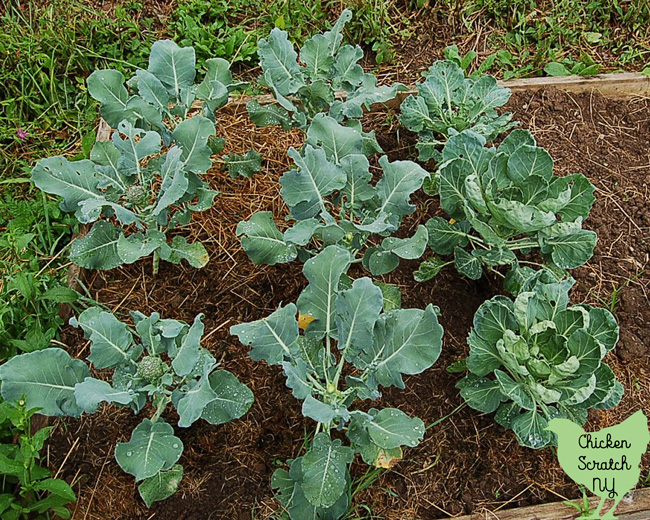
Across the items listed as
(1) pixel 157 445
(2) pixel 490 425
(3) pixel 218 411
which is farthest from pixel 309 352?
(2) pixel 490 425

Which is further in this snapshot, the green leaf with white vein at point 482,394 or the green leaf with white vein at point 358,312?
the green leaf with white vein at point 482,394

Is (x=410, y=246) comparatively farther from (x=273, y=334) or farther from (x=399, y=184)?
(x=273, y=334)

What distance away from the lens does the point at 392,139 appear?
2.98 meters

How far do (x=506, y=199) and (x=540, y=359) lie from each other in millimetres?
585

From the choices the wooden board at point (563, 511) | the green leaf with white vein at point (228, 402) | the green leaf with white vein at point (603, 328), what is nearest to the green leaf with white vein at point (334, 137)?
the green leaf with white vein at point (228, 402)

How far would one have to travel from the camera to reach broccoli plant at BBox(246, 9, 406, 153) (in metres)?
2.56

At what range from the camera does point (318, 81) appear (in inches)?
99.9

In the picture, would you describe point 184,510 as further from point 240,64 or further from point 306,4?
point 306,4

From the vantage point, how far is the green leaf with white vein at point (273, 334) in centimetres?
194

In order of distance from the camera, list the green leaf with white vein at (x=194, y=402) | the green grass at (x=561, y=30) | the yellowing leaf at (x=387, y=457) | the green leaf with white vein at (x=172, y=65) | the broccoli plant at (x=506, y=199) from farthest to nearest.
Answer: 1. the green grass at (x=561, y=30)
2. the green leaf with white vein at (x=172, y=65)
3. the broccoli plant at (x=506, y=199)
4. the yellowing leaf at (x=387, y=457)
5. the green leaf with white vein at (x=194, y=402)

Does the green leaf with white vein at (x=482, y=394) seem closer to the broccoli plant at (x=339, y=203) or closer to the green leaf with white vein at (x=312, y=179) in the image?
the broccoli plant at (x=339, y=203)

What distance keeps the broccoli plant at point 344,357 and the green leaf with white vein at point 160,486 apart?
0.32 metres

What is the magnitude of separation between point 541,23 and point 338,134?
201 cm

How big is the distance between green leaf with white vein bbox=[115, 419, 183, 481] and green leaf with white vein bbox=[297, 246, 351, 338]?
20.6 inches
